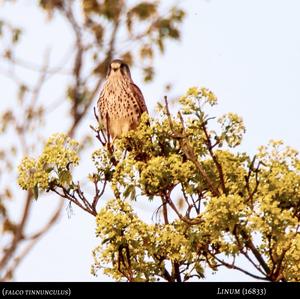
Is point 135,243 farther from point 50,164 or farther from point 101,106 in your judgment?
point 101,106

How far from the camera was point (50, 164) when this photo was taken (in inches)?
277

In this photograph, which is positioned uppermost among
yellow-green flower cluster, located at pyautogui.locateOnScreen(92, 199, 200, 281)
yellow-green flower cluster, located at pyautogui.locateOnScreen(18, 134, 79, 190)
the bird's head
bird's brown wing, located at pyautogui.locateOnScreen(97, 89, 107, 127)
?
the bird's head

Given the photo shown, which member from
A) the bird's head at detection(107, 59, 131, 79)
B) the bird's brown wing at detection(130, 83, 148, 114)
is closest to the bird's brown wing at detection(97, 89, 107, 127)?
the bird's head at detection(107, 59, 131, 79)

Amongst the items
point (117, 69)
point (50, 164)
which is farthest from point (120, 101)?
point (50, 164)

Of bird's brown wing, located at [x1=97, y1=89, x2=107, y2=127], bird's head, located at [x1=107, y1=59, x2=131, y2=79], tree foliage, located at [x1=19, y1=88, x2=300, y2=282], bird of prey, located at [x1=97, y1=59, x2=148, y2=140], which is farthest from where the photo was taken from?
bird's head, located at [x1=107, y1=59, x2=131, y2=79]

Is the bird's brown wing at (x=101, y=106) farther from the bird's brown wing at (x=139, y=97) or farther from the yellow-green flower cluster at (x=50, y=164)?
the yellow-green flower cluster at (x=50, y=164)

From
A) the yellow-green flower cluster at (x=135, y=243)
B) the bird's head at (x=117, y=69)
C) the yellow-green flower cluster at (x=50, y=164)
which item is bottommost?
the yellow-green flower cluster at (x=135, y=243)

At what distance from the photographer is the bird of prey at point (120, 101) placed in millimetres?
9305

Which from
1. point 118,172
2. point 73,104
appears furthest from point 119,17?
point 118,172

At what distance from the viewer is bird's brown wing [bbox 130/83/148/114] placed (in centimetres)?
953

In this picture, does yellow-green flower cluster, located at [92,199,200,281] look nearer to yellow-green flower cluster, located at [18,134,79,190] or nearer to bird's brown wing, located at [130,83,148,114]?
yellow-green flower cluster, located at [18,134,79,190]

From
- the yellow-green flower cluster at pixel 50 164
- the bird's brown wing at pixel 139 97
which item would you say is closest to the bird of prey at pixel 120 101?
the bird's brown wing at pixel 139 97
